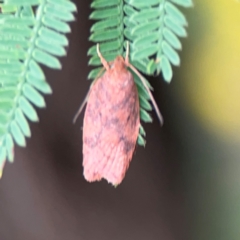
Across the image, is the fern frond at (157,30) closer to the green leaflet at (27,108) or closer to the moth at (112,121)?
the moth at (112,121)

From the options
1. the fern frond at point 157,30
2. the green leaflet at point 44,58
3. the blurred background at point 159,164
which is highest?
the fern frond at point 157,30

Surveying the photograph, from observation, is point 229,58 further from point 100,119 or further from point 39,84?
point 39,84

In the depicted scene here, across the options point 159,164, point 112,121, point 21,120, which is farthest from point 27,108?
point 159,164

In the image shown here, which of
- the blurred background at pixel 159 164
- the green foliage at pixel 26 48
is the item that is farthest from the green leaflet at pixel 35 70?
the blurred background at pixel 159 164

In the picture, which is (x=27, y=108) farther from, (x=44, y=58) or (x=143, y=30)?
(x=143, y=30)

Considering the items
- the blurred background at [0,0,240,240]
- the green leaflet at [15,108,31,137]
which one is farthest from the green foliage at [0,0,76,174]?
the blurred background at [0,0,240,240]

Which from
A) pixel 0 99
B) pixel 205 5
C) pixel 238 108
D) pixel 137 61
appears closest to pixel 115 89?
pixel 137 61
